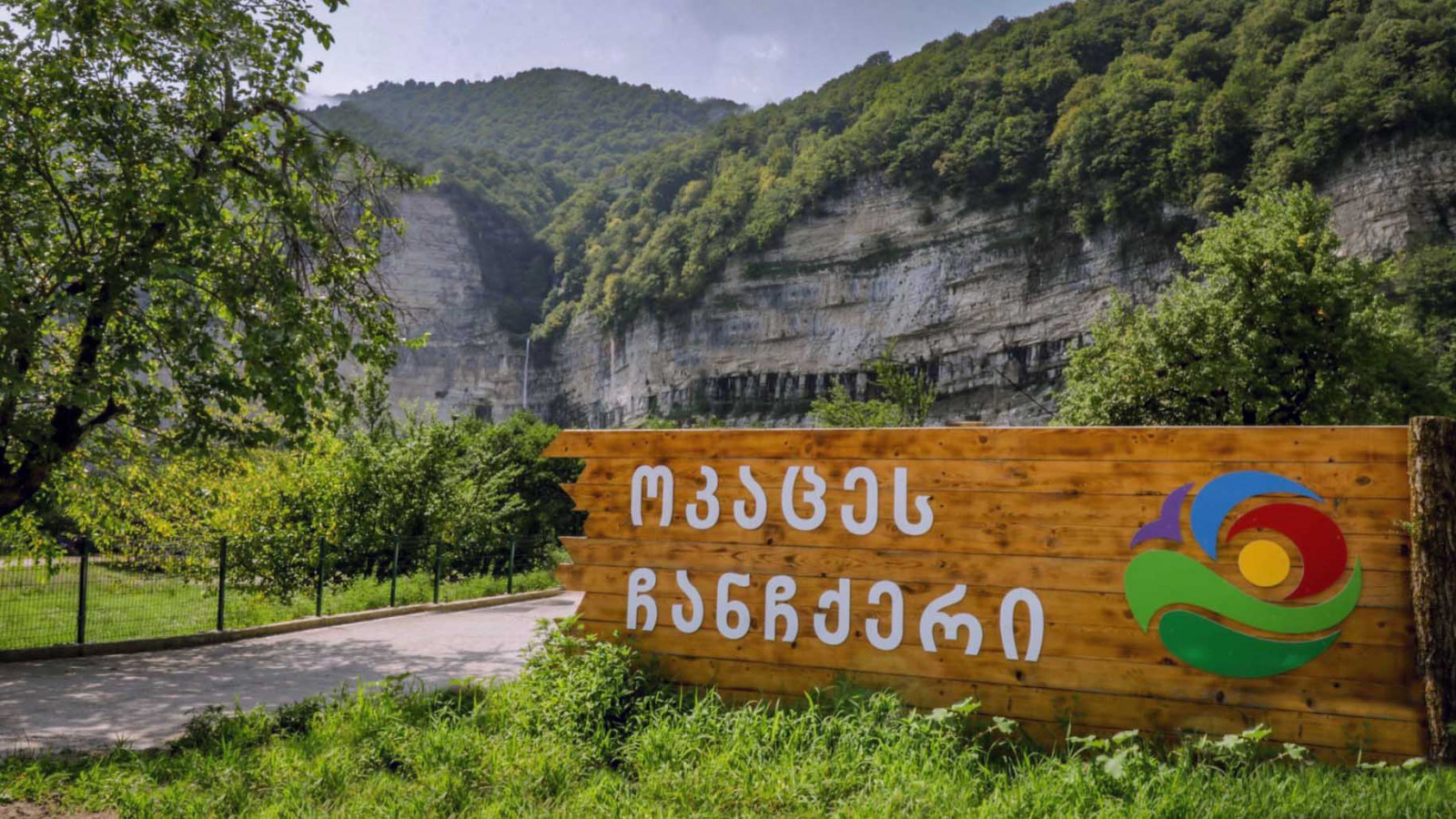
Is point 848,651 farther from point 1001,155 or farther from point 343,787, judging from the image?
point 1001,155

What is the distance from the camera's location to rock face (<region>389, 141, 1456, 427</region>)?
48.3 meters

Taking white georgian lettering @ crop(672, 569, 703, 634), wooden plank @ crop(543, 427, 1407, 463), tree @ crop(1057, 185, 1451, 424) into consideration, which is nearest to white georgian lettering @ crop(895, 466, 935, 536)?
wooden plank @ crop(543, 427, 1407, 463)

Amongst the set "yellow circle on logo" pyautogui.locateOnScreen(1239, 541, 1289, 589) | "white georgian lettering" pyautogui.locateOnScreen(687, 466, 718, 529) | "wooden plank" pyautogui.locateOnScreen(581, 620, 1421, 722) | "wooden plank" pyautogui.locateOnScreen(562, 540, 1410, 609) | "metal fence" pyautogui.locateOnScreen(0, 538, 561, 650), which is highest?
"white georgian lettering" pyautogui.locateOnScreen(687, 466, 718, 529)

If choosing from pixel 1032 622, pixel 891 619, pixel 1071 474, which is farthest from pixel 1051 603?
pixel 891 619

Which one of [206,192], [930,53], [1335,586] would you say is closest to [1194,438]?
[1335,586]

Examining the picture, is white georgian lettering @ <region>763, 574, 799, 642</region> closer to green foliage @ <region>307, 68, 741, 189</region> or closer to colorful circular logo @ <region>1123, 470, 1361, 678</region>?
colorful circular logo @ <region>1123, 470, 1361, 678</region>

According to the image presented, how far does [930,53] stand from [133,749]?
102526mm

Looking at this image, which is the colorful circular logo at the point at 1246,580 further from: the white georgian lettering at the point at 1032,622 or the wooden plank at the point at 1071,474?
the white georgian lettering at the point at 1032,622

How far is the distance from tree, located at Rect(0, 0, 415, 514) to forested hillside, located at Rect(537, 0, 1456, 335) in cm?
5327

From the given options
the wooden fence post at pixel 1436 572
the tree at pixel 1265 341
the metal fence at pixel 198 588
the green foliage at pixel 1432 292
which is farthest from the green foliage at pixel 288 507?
the green foliage at pixel 1432 292

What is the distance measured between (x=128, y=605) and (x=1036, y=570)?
38.1 feet

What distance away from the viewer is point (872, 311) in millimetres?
74312

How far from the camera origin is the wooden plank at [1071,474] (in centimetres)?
435

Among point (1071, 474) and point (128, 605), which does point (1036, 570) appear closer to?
point (1071, 474)
